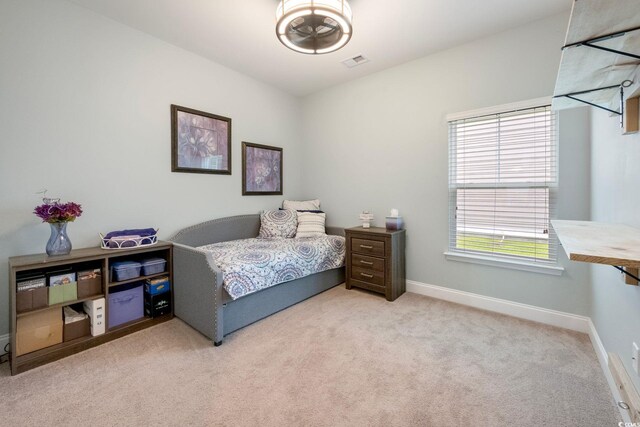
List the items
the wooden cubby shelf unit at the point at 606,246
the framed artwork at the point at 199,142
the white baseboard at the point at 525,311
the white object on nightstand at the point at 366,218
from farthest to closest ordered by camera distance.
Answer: the white object on nightstand at the point at 366,218
the framed artwork at the point at 199,142
the white baseboard at the point at 525,311
the wooden cubby shelf unit at the point at 606,246

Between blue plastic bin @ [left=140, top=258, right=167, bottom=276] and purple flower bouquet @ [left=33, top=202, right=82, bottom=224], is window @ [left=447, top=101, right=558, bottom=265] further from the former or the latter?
purple flower bouquet @ [left=33, top=202, right=82, bottom=224]

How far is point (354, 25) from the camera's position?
2.47m

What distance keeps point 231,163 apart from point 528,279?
3448 mm

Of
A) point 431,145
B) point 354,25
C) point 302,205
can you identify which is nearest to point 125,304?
point 302,205

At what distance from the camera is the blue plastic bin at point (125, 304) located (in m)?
2.22

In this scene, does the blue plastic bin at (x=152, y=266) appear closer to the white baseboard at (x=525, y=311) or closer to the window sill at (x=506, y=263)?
the white baseboard at (x=525, y=311)

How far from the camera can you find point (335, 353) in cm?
196

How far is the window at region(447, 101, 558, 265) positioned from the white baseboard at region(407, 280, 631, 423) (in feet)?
1.40

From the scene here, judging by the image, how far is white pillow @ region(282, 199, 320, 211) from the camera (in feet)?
13.0

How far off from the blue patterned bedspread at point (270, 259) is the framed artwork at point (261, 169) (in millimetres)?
815

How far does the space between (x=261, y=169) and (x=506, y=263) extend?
3.10 meters

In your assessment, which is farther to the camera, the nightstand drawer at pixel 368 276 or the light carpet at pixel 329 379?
the nightstand drawer at pixel 368 276

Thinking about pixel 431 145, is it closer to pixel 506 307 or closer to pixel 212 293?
A: pixel 506 307

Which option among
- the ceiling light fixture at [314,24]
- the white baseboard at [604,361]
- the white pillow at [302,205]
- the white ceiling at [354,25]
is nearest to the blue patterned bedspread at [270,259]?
the white pillow at [302,205]
